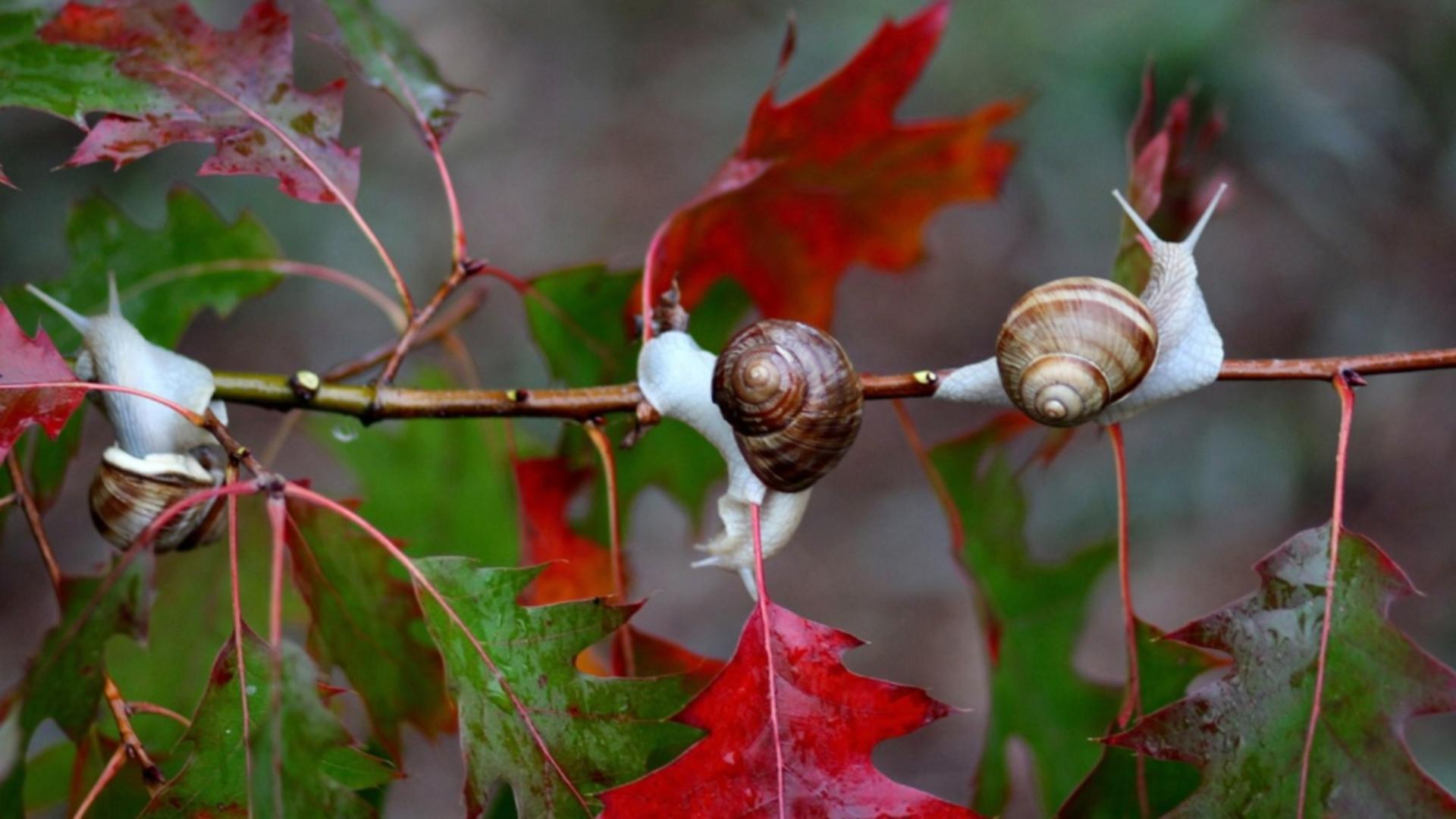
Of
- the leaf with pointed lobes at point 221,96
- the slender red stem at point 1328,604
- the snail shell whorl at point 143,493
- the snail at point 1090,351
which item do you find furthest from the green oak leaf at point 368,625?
the slender red stem at point 1328,604

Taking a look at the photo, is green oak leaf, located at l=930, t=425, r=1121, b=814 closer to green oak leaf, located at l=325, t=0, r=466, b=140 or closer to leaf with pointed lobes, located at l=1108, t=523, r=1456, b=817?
leaf with pointed lobes, located at l=1108, t=523, r=1456, b=817

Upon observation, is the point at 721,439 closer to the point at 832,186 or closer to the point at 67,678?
the point at 832,186

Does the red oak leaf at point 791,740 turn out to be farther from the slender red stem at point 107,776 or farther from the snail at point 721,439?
the slender red stem at point 107,776

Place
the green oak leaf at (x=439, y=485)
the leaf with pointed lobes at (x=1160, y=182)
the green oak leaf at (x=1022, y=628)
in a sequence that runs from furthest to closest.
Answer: the green oak leaf at (x=439, y=485) < the green oak leaf at (x=1022, y=628) < the leaf with pointed lobes at (x=1160, y=182)

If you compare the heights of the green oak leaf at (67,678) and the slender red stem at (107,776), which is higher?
the green oak leaf at (67,678)

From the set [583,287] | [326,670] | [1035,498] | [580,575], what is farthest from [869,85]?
[1035,498]

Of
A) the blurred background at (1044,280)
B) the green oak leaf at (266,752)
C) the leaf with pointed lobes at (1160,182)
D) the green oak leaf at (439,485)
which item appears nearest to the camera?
the green oak leaf at (266,752)

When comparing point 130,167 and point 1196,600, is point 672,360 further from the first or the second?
point 130,167
